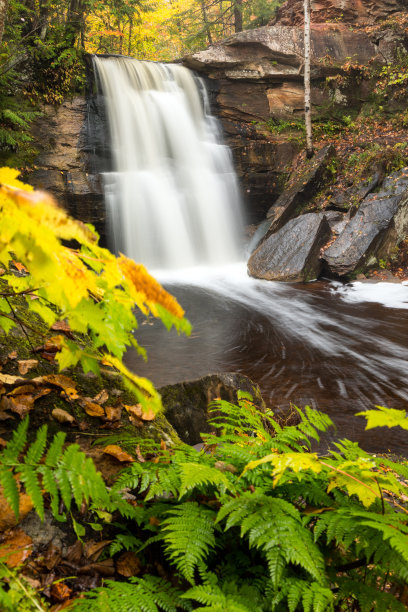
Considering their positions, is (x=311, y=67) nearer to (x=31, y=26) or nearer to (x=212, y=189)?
(x=212, y=189)

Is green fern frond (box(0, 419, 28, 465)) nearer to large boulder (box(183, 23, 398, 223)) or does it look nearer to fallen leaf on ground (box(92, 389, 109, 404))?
fallen leaf on ground (box(92, 389, 109, 404))

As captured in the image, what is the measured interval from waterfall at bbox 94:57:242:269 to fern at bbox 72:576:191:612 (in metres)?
11.4

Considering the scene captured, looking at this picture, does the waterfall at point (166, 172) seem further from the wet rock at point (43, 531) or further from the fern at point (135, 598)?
the fern at point (135, 598)

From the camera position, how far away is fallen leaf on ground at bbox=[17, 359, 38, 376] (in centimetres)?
211

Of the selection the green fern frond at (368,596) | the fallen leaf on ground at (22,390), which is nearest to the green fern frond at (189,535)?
the green fern frond at (368,596)

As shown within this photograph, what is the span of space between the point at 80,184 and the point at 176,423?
395 inches

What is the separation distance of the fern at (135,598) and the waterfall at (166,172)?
37.5 feet

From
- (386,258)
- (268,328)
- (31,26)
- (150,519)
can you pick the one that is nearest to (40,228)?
(150,519)

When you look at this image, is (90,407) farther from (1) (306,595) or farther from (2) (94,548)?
(1) (306,595)

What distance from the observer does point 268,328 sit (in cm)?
729

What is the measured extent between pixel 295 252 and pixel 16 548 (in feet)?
33.5

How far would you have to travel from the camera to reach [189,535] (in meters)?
1.19

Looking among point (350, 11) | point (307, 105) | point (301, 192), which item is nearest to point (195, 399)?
point (301, 192)

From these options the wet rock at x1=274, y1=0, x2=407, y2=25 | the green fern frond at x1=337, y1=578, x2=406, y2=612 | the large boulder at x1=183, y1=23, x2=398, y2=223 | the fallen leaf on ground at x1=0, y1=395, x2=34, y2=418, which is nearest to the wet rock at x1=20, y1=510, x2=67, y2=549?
the fallen leaf on ground at x1=0, y1=395, x2=34, y2=418
